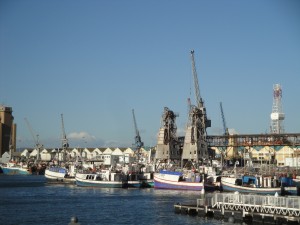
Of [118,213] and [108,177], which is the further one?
[108,177]

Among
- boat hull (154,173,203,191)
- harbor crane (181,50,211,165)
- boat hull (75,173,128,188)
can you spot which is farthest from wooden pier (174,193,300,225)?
harbor crane (181,50,211,165)

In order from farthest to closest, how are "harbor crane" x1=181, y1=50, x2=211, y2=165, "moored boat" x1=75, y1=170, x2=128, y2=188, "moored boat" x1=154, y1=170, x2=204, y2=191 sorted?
"harbor crane" x1=181, y1=50, x2=211, y2=165 < "moored boat" x1=75, y1=170, x2=128, y2=188 < "moored boat" x1=154, y1=170, x2=204, y2=191

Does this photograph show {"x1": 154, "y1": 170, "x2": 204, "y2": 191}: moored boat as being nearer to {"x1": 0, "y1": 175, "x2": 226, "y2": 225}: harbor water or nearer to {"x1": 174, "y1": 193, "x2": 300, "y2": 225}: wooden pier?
{"x1": 0, "y1": 175, "x2": 226, "y2": 225}: harbor water

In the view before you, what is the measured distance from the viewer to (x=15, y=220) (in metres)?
72.1

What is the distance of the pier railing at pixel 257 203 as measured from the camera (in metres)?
61.9

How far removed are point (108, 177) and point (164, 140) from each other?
3968cm

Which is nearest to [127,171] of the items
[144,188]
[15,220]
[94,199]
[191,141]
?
[144,188]

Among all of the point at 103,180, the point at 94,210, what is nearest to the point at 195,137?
the point at 103,180

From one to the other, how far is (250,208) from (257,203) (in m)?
1.13

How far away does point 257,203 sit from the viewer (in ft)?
218

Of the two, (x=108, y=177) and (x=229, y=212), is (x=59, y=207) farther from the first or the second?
(x=108, y=177)

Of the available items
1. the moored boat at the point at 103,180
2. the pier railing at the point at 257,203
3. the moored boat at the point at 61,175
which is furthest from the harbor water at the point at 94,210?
the moored boat at the point at 61,175

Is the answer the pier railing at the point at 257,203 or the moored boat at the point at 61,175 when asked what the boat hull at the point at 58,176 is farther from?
the pier railing at the point at 257,203

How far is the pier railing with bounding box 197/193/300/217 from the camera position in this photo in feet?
203
